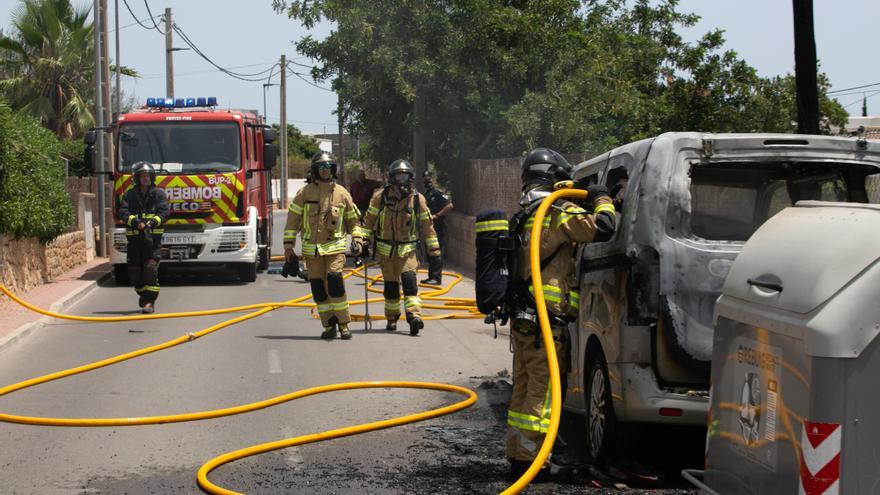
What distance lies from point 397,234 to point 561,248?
661 centimetres

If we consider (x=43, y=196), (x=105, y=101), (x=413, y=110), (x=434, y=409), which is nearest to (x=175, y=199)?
(x=43, y=196)

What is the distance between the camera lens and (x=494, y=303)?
6.60 m

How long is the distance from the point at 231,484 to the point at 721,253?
2.93 meters

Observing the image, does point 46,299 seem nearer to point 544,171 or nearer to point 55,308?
point 55,308

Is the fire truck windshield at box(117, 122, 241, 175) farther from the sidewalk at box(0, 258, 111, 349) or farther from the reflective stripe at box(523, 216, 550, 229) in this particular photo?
the reflective stripe at box(523, 216, 550, 229)

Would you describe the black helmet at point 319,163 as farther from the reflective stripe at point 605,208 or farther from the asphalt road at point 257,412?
the reflective stripe at point 605,208

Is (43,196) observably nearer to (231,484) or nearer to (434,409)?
(434,409)

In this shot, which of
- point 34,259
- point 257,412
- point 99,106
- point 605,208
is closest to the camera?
point 605,208

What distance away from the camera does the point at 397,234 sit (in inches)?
514

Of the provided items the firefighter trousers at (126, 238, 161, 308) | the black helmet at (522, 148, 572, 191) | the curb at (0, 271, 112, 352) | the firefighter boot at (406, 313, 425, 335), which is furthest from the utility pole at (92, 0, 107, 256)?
the black helmet at (522, 148, 572, 191)

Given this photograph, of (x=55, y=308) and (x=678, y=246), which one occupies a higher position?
(x=678, y=246)

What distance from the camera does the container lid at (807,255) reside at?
3.53m

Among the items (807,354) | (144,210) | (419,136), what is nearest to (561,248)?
(807,354)

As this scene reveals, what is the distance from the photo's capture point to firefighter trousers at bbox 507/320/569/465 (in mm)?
6336
